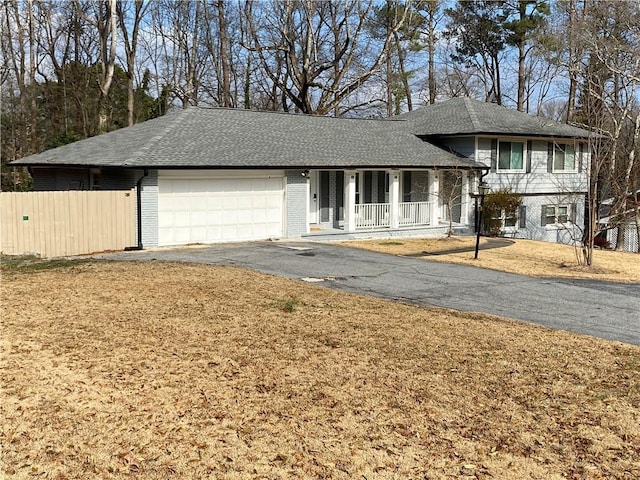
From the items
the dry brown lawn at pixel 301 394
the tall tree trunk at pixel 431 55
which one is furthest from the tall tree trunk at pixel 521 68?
the dry brown lawn at pixel 301 394

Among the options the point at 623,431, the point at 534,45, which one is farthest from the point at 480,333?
the point at 534,45

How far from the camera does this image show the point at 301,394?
6.67 meters

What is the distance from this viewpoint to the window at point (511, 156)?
27266 mm

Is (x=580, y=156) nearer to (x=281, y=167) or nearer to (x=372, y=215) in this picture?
(x=372, y=215)

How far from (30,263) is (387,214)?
14.0 metres

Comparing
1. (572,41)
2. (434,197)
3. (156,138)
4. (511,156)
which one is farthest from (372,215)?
(572,41)

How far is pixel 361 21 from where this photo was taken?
35281 millimetres

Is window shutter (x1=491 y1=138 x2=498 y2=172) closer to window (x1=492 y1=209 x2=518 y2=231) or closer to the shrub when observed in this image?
the shrub

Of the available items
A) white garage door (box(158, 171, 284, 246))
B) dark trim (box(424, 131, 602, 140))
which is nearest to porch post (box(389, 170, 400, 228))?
dark trim (box(424, 131, 602, 140))

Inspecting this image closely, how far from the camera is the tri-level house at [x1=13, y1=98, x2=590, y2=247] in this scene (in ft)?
65.1

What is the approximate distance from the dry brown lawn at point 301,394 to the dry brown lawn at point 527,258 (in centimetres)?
746

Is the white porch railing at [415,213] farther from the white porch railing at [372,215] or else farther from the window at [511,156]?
the window at [511,156]

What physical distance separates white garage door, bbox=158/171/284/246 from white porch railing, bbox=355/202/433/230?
3823mm

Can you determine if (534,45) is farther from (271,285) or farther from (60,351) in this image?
(60,351)
